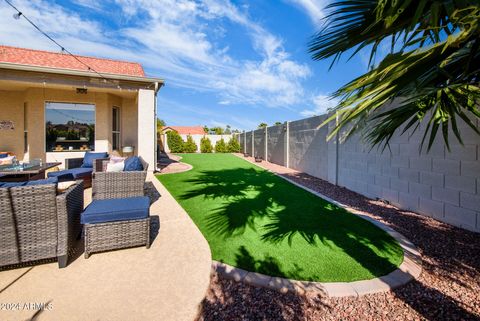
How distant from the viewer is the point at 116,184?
507 centimetres

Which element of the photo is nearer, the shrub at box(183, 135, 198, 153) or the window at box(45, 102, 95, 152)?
the window at box(45, 102, 95, 152)

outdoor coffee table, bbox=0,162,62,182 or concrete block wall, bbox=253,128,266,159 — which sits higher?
concrete block wall, bbox=253,128,266,159

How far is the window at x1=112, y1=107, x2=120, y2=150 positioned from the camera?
38.2 ft

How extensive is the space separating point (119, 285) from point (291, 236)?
2578mm

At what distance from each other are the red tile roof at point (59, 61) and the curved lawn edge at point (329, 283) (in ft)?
39.5

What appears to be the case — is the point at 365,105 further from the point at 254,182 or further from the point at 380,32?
the point at 254,182

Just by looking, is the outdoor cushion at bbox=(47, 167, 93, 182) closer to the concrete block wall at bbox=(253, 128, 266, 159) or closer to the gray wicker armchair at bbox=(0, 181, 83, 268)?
the gray wicker armchair at bbox=(0, 181, 83, 268)

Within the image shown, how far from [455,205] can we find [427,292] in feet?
9.17

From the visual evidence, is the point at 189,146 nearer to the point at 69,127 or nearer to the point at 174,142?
the point at 174,142

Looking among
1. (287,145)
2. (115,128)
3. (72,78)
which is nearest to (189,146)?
(115,128)

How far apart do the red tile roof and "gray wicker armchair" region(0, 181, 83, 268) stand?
422 inches

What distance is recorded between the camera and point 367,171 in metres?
6.93

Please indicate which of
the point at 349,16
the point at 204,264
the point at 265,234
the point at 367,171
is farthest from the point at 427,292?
the point at 367,171

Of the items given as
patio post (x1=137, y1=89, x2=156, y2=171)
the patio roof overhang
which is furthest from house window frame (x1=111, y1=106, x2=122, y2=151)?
patio post (x1=137, y1=89, x2=156, y2=171)
